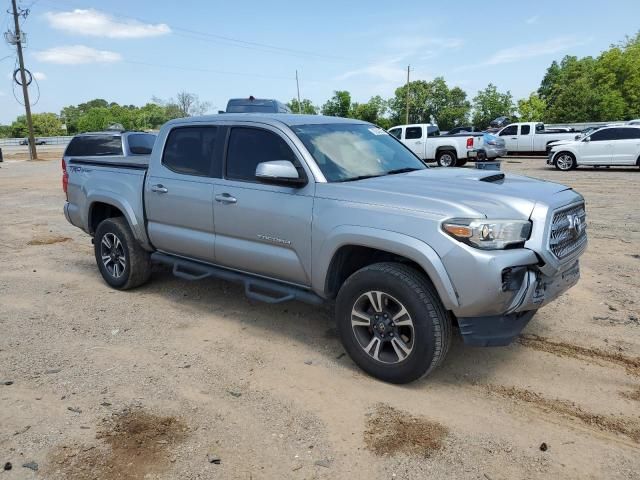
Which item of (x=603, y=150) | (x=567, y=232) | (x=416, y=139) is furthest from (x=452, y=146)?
(x=567, y=232)

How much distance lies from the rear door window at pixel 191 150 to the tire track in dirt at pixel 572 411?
3034mm

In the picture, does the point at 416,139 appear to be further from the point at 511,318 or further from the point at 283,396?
the point at 283,396

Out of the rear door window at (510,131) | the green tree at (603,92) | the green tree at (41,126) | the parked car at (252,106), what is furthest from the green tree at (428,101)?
the green tree at (41,126)

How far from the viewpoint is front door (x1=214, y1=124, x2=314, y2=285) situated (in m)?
4.11

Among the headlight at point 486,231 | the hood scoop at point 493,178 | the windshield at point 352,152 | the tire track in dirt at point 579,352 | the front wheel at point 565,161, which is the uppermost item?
the windshield at point 352,152

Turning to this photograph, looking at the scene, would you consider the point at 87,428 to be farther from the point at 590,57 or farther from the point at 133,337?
the point at 590,57

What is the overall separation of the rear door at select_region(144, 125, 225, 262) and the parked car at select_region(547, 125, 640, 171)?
16.7 meters

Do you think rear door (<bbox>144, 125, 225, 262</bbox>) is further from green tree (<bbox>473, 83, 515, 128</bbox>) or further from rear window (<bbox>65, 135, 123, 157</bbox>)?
green tree (<bbox>473, 83, 515, 128</bbox>)

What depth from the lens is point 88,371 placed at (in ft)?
13.2

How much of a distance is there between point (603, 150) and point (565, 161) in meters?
1.22

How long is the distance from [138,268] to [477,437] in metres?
4.02

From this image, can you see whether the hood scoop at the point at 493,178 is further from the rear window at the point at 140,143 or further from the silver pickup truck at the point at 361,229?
the rear window at the point at 140,143

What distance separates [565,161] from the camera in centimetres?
1880

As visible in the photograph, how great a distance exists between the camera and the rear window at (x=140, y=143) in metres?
10.8
